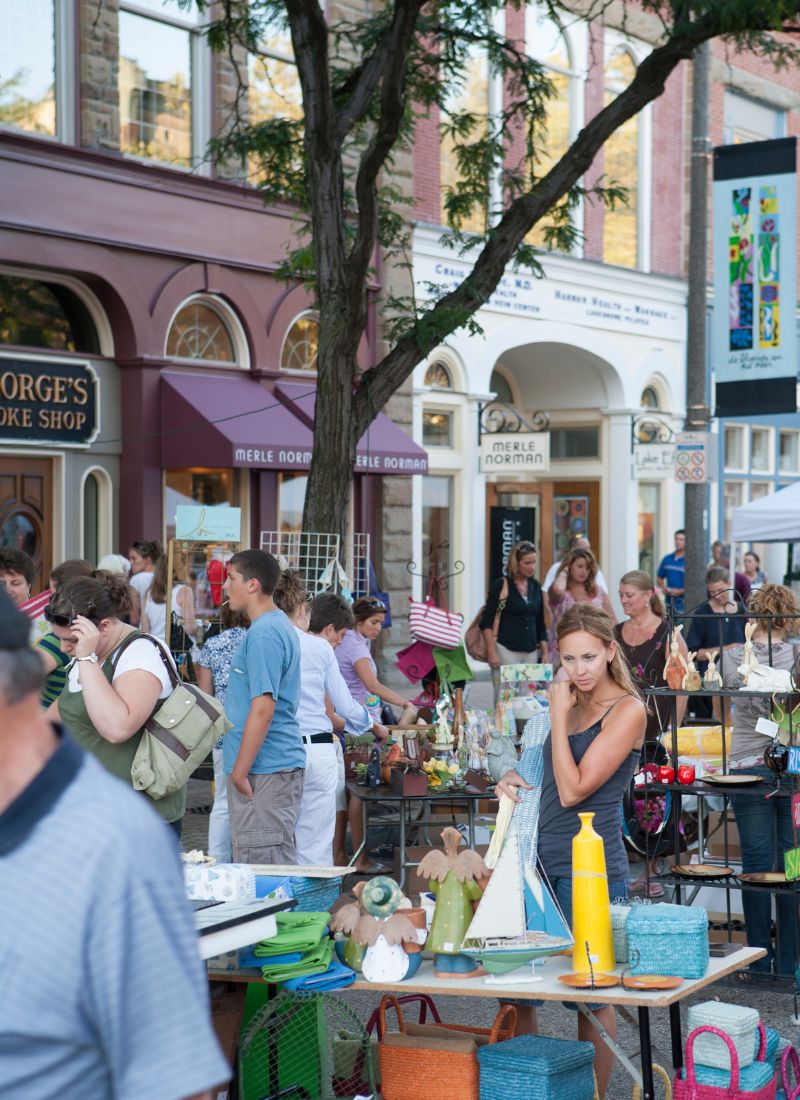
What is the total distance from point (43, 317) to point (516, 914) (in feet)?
36.1

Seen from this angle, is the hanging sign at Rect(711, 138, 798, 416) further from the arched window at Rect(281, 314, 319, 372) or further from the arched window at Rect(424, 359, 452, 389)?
the arched window at Rect(281, 314, 319, 372)

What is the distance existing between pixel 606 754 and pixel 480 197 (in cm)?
804

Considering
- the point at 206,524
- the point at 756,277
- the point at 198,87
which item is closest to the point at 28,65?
the point at 198,87

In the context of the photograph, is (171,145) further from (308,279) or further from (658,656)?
(658,656)

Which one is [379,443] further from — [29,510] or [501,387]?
[501,387]

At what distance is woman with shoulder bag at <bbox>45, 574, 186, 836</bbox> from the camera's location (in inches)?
194

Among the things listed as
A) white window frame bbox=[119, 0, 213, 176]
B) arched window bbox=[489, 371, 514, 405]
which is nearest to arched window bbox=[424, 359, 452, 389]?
arched window bbox=[489, 371, 514, 405]

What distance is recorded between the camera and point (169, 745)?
5059 mm

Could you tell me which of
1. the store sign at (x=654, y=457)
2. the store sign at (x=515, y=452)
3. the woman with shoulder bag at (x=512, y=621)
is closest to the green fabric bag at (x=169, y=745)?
the woman with shoulder bag at (x=512, y=621)

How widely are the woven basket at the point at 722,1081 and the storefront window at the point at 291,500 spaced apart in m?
12.2

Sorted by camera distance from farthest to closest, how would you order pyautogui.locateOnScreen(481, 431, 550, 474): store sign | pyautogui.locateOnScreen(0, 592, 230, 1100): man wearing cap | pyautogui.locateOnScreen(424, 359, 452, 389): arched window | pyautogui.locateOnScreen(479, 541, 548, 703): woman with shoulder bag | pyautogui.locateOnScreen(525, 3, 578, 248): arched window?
1. pyautogui.locateOnScreen(525, 3, 578, 248): arched window
2. pyautogui.locateOnScreen(424, 359, 452, 389): arched window
3. pyautogui.locateOnScreen(481, 431, 550, 474): store sign
4. pyautogui.locateOnScreen(479, 541, 548, 703): woman with shoulder bag
5. pyautogui.locateOnScreen(0, 592, 230, 1100): man wearing cap

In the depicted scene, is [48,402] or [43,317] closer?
[48,402]

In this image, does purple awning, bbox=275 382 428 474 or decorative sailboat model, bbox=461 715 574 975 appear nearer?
decorative sailboat model, bbox=461 715 574 975

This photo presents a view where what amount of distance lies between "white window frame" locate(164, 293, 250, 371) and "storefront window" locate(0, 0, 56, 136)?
2.31m
